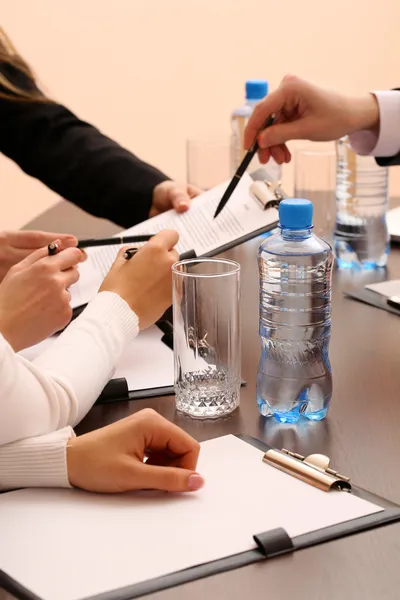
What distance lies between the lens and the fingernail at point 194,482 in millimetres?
726

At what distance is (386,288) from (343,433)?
0.52 m

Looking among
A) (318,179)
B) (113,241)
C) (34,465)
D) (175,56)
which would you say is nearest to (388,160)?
(318,179)

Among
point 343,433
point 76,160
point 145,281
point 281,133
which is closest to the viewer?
point 343,433

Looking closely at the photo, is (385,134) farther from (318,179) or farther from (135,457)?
(135,457)

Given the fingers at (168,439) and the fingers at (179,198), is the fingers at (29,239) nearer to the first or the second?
the fingers at (179,198)

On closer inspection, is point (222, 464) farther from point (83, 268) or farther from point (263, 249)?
point (83, 268)

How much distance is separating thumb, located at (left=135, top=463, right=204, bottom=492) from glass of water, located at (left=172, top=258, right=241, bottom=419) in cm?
18

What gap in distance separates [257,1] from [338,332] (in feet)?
7.41

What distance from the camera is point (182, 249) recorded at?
4.10 feet

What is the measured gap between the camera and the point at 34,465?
2.48 ft

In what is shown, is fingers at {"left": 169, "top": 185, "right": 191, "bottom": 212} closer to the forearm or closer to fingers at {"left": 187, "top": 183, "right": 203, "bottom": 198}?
fingers at {"left": 187, "top": 183, "right": 203, "bottom": 198}

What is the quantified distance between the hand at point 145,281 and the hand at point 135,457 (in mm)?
283

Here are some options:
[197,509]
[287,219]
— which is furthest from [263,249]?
[197,509]

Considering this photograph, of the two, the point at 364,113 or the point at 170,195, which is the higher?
the point at 364,113
